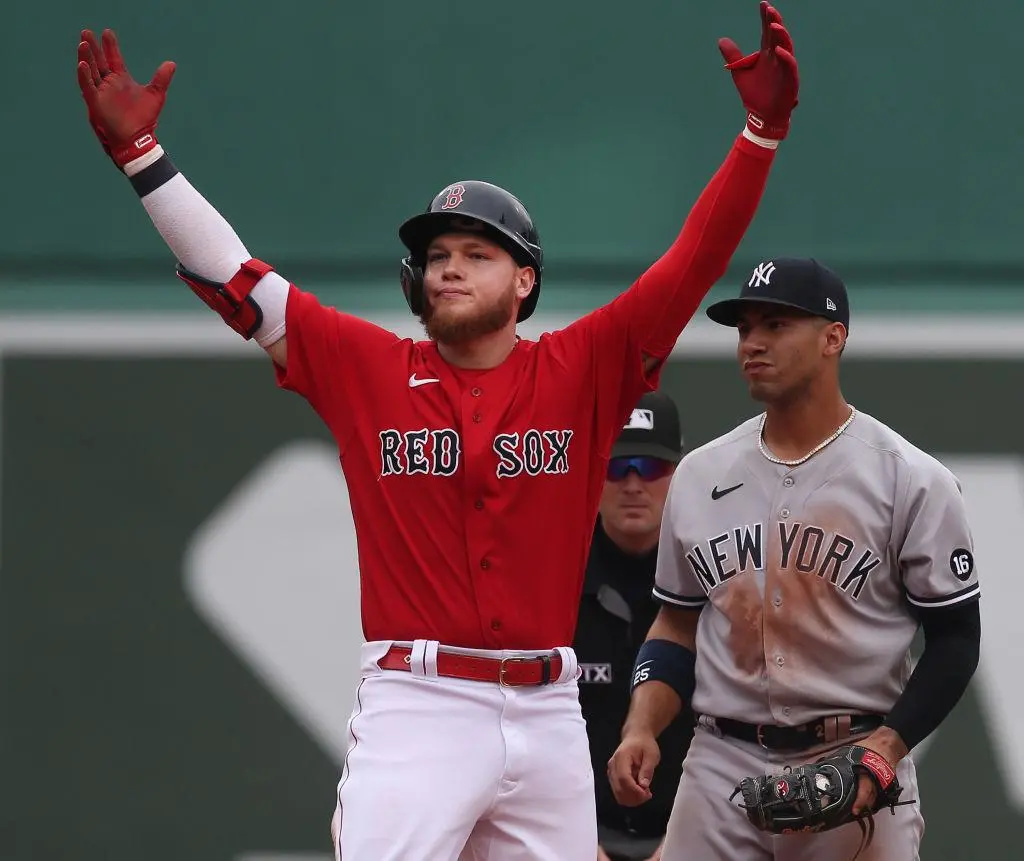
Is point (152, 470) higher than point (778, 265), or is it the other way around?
point (778, 265)

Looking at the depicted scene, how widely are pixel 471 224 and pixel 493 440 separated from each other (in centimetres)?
42

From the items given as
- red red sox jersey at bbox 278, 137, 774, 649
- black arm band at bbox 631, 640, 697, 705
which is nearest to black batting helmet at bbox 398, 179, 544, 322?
red red sox jersey at bbox 278, 137, 774, 649

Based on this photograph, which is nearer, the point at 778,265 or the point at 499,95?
the point at 778,265

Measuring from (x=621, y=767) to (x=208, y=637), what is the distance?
213 centimetres

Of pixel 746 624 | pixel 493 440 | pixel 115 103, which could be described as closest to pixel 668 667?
pixel 746 624

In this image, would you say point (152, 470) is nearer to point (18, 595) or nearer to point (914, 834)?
point (18, 595)

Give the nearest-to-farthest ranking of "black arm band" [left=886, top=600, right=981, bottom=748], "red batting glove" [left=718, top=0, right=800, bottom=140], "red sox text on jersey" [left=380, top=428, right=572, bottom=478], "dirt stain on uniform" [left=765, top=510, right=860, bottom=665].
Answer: "red batting glove" [left=718, top=0, right=800, bottom=140]
"red sox text on jersey" [left=380, top=428, right=572, bottom=478]
"black arm band" [left=886, top=600, right=981, bottom=748]
"dirt stain on uniform" [left=765, top=510, right=860, bottom=665]

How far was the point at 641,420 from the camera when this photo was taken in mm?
4094

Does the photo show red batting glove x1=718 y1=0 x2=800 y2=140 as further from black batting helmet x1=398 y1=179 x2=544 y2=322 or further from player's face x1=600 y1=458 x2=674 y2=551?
player's face x1=600 y1=458 x2=674 y2=551

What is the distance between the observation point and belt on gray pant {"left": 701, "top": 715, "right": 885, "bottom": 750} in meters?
3.29

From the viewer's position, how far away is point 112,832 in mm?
5082

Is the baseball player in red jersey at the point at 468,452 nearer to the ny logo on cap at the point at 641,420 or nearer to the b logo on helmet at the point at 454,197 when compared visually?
the b logo on helmet at the point at 454,197

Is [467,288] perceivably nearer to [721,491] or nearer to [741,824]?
[721,491]

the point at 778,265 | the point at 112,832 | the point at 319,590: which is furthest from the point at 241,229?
the point at 778,265
